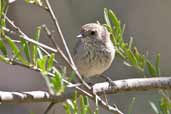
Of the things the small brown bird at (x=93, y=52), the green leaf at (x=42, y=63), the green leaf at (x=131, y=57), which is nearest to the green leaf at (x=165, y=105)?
the green leaf at (x=131, y=57)

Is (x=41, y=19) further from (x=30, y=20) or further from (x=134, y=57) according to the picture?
(x=134, y=57)

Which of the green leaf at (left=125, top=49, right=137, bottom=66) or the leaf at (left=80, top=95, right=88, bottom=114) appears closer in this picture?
the leaf at (left=80, top=95, right=88, bottom=114)

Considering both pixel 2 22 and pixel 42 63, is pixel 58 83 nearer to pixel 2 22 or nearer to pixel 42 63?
pixel 42 63

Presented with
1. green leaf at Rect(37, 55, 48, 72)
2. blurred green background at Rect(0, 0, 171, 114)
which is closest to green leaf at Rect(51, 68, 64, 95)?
green leaf at Rect(37, 55, 48, 72)

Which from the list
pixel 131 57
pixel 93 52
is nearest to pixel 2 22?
pixel 131 57

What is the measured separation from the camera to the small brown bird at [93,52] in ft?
9.87

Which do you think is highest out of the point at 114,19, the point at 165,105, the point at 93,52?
the point at 114,19

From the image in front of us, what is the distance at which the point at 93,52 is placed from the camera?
3.10m

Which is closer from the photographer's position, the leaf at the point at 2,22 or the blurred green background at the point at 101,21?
the leaf at the point at 2,22

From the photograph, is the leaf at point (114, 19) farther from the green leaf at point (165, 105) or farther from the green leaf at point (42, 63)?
the green leaf at point (42, 63)

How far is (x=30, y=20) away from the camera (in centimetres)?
589

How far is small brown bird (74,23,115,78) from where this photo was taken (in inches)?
118

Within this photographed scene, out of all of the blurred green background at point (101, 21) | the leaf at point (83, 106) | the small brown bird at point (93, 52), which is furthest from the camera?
the blurred green background at point (101, 21)

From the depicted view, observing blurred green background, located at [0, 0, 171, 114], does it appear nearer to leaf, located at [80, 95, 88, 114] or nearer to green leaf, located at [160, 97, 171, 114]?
green leaf, located at [160, 97, 171, 114]
